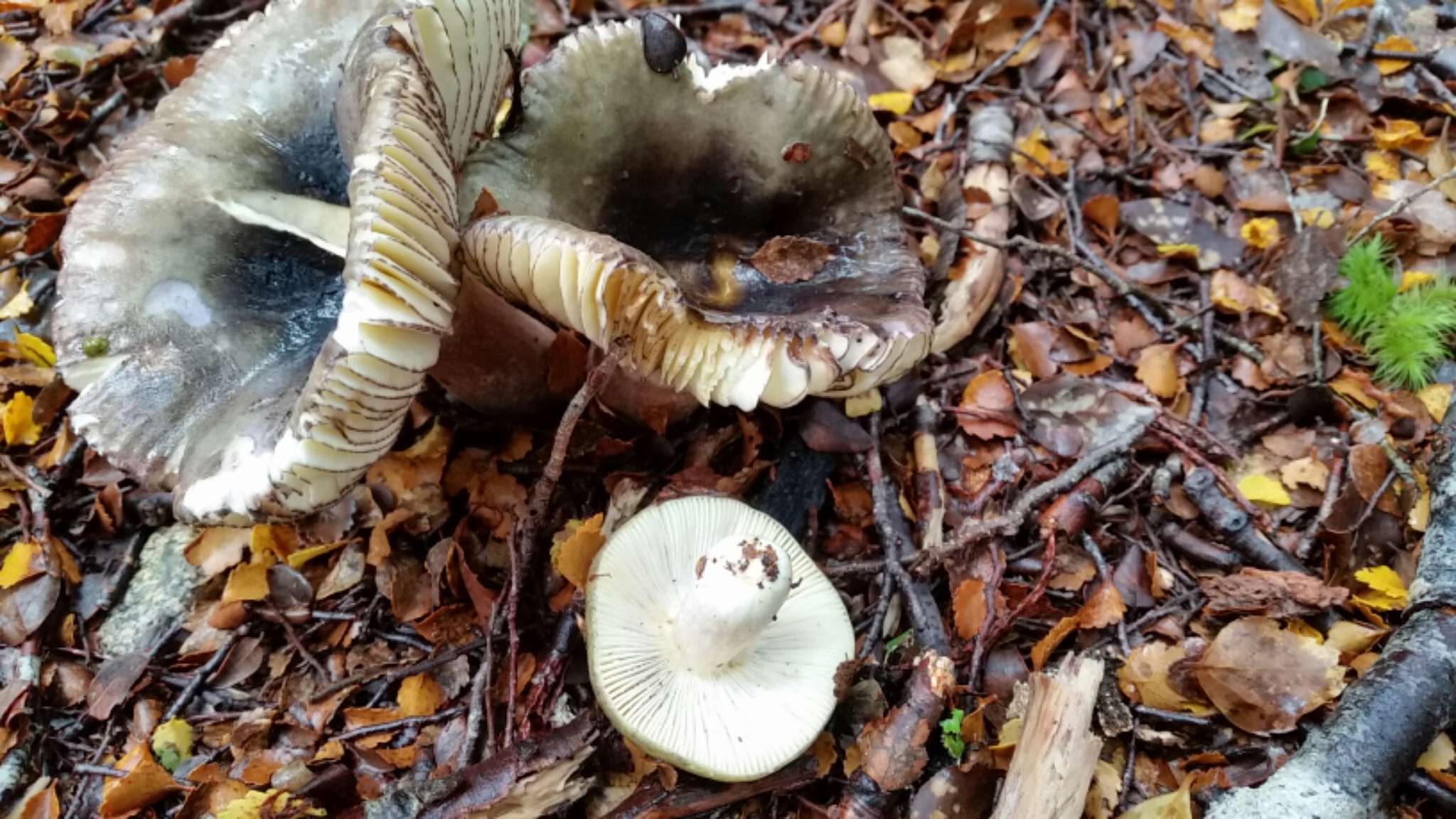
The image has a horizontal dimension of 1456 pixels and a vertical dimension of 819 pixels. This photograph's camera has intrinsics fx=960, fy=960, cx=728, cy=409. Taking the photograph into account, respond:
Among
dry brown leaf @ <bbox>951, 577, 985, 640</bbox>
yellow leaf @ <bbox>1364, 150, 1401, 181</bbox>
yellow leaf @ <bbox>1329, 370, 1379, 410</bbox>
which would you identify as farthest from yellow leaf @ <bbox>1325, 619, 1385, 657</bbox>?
yellow leaf @ <bbox>1364, 150, 1401, 181</bbox>

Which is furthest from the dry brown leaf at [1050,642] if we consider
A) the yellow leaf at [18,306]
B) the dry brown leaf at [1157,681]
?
the yellow leaf at [18,306]

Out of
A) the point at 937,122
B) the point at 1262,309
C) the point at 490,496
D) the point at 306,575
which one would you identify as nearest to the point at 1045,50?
the point at 937,122

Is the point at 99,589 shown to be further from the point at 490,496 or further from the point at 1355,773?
the point at 1355,773

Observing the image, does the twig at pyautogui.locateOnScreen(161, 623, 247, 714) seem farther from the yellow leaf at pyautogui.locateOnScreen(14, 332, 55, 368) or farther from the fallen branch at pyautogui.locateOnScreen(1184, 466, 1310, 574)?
the fallen branch at pyautogui.locateOnScreen(1184, 466, 1310, 574)

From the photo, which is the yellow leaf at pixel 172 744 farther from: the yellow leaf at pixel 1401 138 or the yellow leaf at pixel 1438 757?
the yellow leaf at pixel 1401 138

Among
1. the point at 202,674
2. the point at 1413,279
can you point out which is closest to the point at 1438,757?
the point at 1413,279

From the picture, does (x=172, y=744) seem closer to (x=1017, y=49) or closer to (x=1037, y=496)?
(x=1037, y=496)
